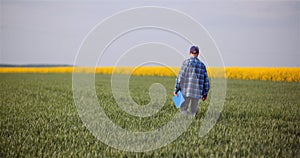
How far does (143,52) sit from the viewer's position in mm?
9102

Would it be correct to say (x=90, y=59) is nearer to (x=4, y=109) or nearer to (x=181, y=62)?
(x=181, y=62)

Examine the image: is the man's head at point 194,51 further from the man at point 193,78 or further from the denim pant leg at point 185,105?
the denim pant leg at point 185,105

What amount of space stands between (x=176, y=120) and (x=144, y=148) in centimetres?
245

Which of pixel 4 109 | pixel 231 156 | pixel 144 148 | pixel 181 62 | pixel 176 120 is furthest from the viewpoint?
pixel 4 109

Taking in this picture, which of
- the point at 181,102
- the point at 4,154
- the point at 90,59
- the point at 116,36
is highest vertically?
the point at 116,36

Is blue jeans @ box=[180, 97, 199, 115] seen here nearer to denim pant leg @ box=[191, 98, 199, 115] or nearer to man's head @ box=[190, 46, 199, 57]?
denim pant leg @ box=[191, 98, 199, 115]

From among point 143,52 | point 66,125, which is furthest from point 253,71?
point 66,125

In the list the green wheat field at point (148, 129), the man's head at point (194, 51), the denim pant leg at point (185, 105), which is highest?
the man's head at point (194, 51)

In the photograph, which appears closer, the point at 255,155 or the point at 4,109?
the point at 255,155

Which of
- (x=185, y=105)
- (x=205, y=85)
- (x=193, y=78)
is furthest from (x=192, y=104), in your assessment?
(x=193, y=78)

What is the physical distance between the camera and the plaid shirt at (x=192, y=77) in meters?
8.18

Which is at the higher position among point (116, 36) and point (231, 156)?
point (116, 36)

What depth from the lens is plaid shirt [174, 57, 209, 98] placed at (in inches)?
322

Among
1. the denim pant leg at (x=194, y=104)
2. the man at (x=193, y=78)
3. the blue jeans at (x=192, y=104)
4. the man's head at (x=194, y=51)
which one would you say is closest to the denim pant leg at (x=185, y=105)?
the blue jeans at (x=192, y=104)
